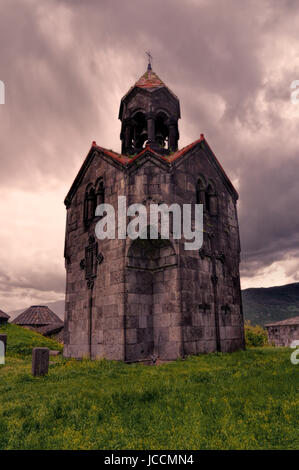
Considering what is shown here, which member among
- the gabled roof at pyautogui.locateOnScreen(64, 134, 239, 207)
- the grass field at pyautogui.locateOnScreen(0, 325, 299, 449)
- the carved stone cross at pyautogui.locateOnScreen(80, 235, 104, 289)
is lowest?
the grass field at pyautogui.locateOnScreen(0, 325, 299, 449)

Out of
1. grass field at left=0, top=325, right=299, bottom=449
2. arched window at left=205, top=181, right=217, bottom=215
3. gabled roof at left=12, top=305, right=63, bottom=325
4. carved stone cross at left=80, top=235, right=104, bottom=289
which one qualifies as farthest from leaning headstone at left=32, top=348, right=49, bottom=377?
gabled roof at left=12, top=305, right=63, bottom=325

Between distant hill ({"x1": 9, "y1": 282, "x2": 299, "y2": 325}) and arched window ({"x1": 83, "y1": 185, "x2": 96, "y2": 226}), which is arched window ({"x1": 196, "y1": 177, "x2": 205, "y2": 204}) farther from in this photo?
distant hill ({"x1": 9, "y1": 282, "x2": 299, "y2": 325})

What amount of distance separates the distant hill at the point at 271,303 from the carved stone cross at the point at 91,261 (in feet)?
438

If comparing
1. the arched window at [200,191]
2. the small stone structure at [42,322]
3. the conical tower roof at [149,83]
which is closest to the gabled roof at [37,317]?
the small stone structure at [42,322]

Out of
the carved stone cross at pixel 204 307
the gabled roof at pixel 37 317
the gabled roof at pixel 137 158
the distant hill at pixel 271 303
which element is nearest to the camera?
the carved stone cross at pixel 204 307

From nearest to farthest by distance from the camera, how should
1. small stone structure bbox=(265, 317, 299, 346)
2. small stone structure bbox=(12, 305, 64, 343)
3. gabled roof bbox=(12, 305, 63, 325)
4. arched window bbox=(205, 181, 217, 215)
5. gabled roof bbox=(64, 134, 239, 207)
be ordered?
gabled roof bbox=(64, 134, 239, 207), arched window bbox=(205, 181, 217, 215), small stone structure bbox=(265, 317, 299, 346), small stone structure bbox=(12, 305, 64, 343), gabled roof bbox=(12, 305, 63, 325)

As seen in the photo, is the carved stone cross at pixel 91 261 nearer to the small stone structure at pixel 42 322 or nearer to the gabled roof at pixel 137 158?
the gabled roof at pixel 137 158

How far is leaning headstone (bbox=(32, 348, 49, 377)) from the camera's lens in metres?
8.91

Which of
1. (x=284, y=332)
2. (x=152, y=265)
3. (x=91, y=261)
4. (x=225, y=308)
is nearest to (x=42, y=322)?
(x=284, y=332)

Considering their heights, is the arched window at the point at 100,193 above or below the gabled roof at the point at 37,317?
above

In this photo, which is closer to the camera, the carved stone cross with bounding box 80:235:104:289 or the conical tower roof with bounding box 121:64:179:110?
the carved stone cross with bounding box 80:235:104:289

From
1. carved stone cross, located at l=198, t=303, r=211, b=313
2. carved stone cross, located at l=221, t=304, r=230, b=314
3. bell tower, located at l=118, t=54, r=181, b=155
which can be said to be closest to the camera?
carved stone cross, located at l=198, t=303, r=211, b=313

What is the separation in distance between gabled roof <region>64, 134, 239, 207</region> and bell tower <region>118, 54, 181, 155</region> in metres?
1.37

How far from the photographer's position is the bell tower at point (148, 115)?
15.5m
